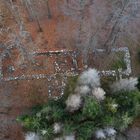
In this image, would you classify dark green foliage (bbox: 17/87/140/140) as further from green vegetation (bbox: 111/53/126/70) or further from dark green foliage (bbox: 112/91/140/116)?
green vegetation (bbox: 111/53/126/70)

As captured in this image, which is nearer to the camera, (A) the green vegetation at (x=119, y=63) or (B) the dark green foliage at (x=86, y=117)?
(B) the dark green foliage at (x=86, y=117)

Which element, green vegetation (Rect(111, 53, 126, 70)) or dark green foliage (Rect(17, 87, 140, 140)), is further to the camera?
green vegetation (Rect(111, 53, 126, 70))

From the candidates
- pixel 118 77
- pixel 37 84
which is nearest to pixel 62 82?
pixel 37 84

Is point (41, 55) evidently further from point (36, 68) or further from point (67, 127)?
point (67, 127)

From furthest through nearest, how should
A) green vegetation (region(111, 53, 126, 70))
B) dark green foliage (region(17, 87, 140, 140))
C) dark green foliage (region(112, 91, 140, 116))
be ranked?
green vegetation (region(111, 53, 126, 70)), dark green foliage (region(112, 91, 140, 116)), dark green foliage (region(17, 87, 140, 140))

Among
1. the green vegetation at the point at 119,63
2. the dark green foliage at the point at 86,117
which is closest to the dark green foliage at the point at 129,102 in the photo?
the dark green foliage at the point at 86,117

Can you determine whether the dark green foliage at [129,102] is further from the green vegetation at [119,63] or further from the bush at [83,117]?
the green vegetation at [119,63]

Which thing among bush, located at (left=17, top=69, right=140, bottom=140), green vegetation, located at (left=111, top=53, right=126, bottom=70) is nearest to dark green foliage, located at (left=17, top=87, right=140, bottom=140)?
bush, located at (left=17, top=69, right=140, bottom=140)

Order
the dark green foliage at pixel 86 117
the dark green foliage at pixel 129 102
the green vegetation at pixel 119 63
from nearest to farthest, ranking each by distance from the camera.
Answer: the dark green foliage at pixel 86 117 < the dark green foliage at pixel 129 102 < the green vegetation at pixel 119 63

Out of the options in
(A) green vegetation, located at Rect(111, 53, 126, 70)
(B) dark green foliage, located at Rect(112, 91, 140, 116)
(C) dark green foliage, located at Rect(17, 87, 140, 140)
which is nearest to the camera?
(C) dark green foliage, located at Rect(17, 87, 140, 140)

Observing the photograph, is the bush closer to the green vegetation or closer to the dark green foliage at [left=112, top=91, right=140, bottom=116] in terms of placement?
the dark green foliage at [left=112, top=91, right=140, bottom=116]

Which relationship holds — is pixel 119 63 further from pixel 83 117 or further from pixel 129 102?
pixel 83 117
